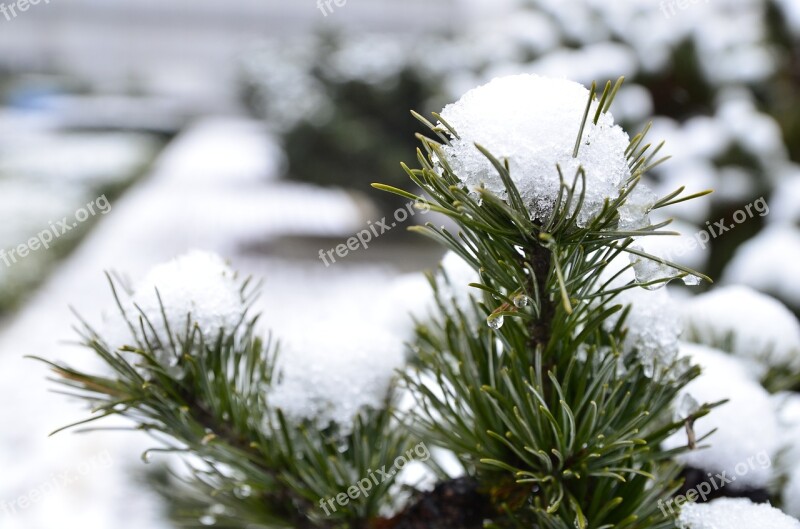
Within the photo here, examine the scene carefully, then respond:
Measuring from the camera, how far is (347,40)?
6301mm

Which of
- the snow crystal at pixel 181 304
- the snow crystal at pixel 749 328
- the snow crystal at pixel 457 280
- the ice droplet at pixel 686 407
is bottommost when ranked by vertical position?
the ice droplet at pixel 686 407

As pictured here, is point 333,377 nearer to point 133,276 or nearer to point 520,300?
point 520,300

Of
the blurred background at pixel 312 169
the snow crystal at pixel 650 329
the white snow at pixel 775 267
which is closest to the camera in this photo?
the snow crystal at pixel 650 329

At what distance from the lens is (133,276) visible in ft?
14.1

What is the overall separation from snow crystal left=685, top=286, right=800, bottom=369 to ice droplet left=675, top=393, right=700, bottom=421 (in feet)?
A: 0.58

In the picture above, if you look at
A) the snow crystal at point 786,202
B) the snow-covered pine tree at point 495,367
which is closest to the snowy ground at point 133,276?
the snow-covered pine tree at point 495,367

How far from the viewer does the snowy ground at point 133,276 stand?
2.26 meters

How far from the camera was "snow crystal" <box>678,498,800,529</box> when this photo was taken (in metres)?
0.37

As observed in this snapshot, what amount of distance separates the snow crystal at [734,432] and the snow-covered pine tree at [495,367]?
25 mm

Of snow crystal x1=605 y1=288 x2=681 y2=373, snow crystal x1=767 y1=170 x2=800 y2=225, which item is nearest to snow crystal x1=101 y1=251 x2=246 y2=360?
snow crystal x1=605 y1=288 x2=681 y2=373

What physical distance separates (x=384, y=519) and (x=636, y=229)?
293 mm

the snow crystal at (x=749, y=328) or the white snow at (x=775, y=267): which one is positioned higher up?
the white snow at (x=775, y=267)

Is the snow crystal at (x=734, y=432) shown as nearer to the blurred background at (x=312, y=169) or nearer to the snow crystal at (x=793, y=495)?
the snow crystal at (x=793, y=495)

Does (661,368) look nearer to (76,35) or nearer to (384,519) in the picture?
(384,519)
